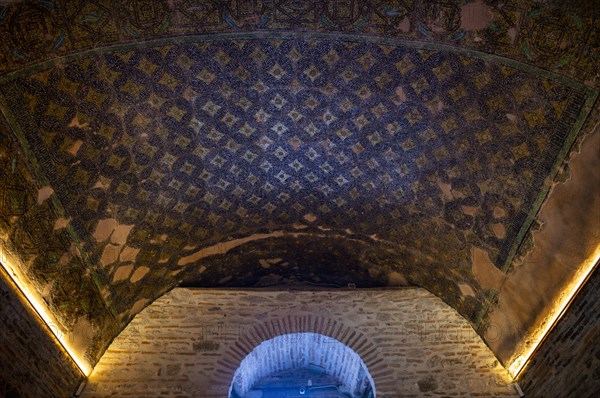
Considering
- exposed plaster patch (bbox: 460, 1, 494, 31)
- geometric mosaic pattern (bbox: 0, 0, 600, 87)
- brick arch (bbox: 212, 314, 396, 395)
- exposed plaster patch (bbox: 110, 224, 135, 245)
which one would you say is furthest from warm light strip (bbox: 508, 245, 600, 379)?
exposed plaster patch (bbox: 110, 224, 135, 245)

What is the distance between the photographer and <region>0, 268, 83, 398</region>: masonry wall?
4.60 m

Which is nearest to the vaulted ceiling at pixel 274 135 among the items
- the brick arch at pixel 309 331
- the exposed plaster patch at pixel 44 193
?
the exposed plaster patch at pixel 44 193

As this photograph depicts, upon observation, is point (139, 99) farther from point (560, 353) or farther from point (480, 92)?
point (560, 353)

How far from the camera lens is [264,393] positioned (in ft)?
23.3

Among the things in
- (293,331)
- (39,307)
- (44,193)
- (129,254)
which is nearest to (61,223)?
(44,193)

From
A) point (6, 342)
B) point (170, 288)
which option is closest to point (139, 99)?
point (6, 342)

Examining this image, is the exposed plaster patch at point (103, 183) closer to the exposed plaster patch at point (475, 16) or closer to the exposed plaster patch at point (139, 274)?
the exposed plaster patch at point (139, 274)

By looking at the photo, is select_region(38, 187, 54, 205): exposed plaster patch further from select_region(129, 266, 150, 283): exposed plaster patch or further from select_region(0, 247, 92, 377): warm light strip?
select_region(129, 266, 150, 283): exposed plaster patch

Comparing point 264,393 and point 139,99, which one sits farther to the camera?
point 264,393

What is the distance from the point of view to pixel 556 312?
521 centimetres

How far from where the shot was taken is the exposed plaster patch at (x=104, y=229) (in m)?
5.68

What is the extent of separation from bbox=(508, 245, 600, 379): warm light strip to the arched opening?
1.67 metres

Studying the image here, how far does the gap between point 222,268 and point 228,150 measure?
188 centimetres

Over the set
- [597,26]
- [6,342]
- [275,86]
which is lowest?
[6,342]
